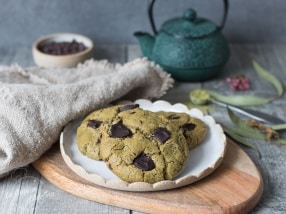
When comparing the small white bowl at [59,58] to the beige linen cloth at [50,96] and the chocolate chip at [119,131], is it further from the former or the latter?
the chocolate chip at [119,131]

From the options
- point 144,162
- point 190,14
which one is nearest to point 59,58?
point 190,14

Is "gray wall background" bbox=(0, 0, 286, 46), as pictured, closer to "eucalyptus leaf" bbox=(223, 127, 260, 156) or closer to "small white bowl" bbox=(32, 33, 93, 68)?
"small white bowl" bbox=(32, 33, 93, 68)

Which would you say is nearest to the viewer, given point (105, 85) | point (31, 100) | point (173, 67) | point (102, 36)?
point (31, 100)

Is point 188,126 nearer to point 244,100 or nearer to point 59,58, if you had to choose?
point 244,100

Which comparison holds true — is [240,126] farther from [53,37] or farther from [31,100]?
[53,37]

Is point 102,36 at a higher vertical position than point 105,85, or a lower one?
lower

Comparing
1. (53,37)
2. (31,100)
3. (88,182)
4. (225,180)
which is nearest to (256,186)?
(225,180)

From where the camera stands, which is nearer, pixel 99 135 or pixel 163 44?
pixel 99 135
